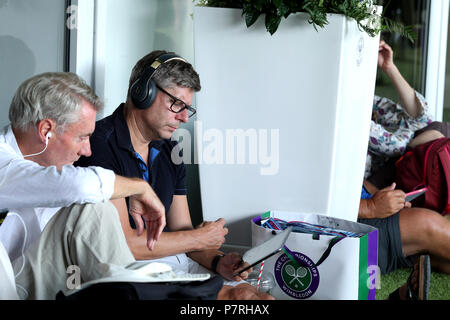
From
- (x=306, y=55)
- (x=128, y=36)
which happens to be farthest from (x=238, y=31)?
(x=128, y=36)

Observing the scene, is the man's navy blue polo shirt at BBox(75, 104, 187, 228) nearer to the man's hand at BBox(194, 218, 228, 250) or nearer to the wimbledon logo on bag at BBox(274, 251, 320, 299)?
the man's hand at BBox(194, 218, 228, 250)

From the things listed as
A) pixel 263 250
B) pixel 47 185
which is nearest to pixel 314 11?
pixel 263 250

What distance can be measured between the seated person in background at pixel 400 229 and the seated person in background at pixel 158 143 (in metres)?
0.68

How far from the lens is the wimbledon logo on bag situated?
1683 millimetres

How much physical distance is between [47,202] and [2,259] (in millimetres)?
146

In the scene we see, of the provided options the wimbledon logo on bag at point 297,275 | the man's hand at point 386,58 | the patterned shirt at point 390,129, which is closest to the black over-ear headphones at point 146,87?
the wimbledon logo on bag at point 297,275

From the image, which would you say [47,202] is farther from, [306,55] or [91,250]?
[306,55]

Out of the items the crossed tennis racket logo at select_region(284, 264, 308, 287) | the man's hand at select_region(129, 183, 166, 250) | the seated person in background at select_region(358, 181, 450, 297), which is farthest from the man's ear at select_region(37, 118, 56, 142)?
the seated person in background at select_region(358, 181, 450, 297)

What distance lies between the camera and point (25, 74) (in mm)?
1925

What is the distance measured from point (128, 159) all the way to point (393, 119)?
64.6 inches

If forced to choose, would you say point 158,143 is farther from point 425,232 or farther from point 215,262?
point 425,232

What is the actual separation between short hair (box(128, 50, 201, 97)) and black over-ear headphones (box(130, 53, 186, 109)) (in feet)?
0.05

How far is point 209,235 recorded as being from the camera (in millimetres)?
1763

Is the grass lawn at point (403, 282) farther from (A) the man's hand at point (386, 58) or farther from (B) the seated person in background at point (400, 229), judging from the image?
(A) the man's hand at point (386, 58)
